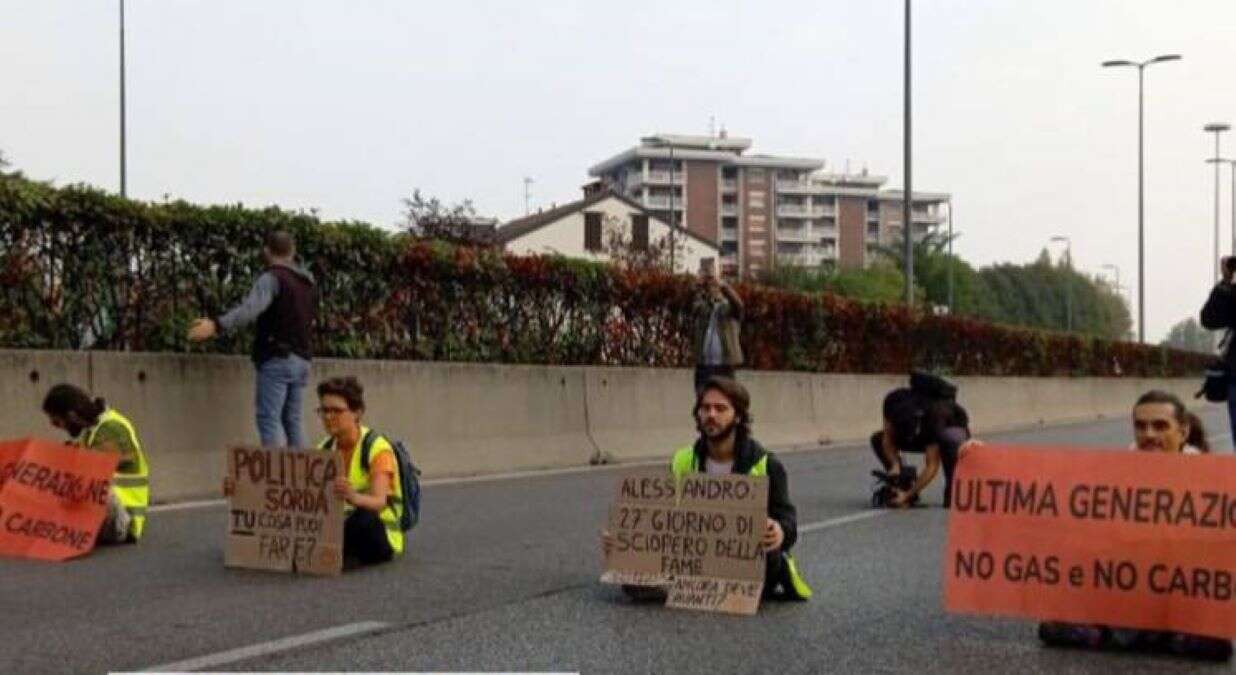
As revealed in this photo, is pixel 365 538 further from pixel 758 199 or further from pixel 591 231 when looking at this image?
pixel 758 199

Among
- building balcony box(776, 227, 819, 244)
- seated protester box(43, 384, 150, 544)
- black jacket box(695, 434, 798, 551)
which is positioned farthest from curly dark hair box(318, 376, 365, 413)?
building balcony box(776, 227, 819, 244)

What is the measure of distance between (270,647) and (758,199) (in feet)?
550

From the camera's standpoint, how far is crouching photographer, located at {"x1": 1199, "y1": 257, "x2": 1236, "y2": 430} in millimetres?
11492

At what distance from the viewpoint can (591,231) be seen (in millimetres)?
93812

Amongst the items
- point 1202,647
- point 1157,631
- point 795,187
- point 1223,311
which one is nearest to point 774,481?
point 1157,631

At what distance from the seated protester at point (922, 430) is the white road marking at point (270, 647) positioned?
6493 mm

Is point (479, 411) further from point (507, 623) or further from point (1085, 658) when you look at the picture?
point (1085, 658)

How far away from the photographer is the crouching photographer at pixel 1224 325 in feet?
37.7

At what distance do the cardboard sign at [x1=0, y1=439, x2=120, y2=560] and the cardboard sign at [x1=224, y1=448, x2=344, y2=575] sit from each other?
0.90 m

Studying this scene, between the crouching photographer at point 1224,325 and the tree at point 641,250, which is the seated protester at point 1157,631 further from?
the tree at point 641,250

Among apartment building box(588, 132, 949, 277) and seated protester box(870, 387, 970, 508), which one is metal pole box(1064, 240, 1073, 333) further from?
seated protester box(870, 387, 970, 508)

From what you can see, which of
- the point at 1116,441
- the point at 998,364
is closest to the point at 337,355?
the point at 1116,441

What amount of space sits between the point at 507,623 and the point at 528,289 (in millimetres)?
11601

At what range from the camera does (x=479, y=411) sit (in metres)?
16.7
